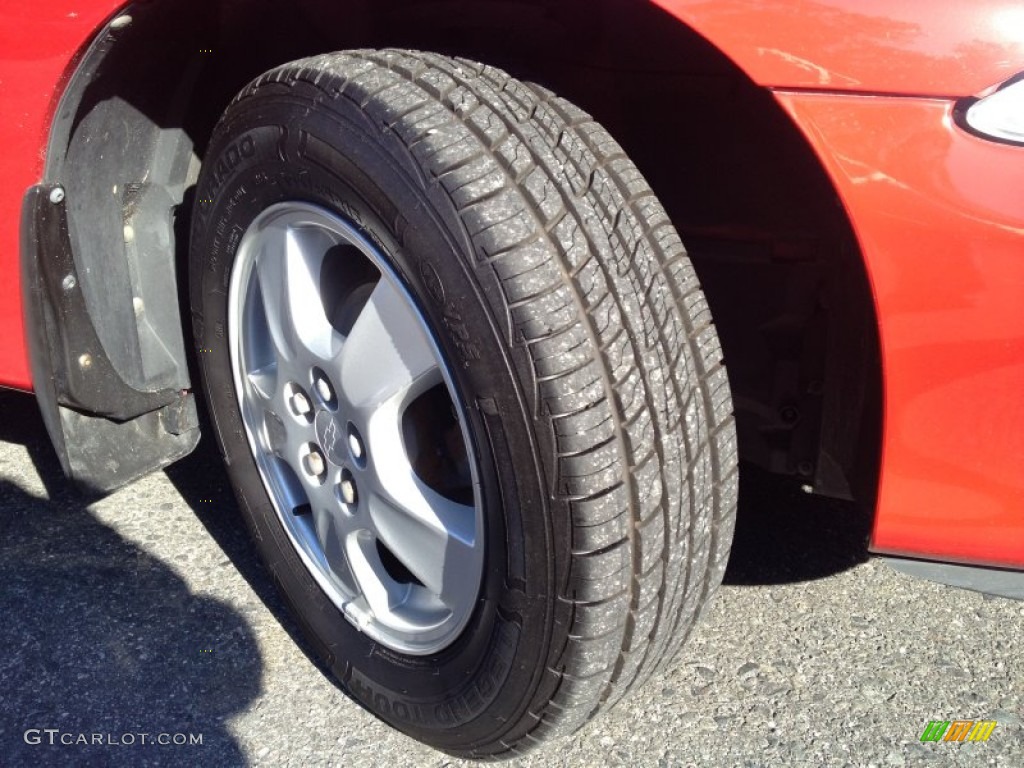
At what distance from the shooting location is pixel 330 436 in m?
1.64

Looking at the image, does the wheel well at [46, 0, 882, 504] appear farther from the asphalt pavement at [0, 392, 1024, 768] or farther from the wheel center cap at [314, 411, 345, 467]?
the wheel center cap at [314, 411, 345, 467]

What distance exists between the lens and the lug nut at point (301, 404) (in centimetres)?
170

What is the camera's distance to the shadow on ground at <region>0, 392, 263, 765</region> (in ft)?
5.64

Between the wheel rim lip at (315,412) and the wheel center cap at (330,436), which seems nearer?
the wheel rim lip at (315,412)

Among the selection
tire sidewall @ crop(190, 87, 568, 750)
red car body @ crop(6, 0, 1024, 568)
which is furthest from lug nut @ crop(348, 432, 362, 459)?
red car body @ crop(6, 0, 1024, 568)

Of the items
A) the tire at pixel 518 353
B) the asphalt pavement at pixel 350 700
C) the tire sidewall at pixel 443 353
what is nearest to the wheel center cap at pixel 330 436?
the tire at pixel 518 353

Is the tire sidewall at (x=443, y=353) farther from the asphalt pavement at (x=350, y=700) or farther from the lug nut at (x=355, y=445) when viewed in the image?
the lug nut at (x=355, y=445)

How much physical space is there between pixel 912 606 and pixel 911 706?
0.29m

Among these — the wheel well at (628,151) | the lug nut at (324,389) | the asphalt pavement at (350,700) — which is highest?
the wheel well at (628,151)

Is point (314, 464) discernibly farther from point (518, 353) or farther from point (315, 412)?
point (518, 353)

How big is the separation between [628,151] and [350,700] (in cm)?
110

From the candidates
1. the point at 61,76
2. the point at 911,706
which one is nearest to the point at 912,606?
the point at 911,706

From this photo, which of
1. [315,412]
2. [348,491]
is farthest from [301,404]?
[348,491]

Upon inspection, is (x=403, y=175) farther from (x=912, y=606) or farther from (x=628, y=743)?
(x=912, y=606)
